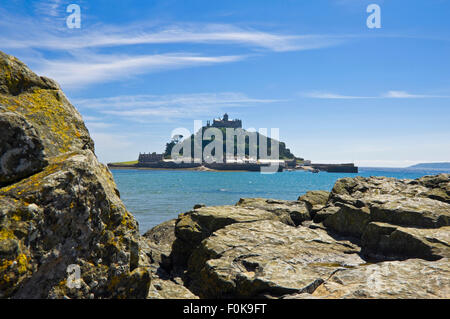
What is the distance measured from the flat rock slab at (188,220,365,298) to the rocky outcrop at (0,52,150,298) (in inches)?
142

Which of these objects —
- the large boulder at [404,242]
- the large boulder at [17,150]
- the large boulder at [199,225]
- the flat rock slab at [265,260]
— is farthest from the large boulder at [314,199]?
the large boulder at [17,150]

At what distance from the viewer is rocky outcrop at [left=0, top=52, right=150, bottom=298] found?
4992mm

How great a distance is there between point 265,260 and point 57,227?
679 cm

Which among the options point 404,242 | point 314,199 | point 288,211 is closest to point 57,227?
point 404,242

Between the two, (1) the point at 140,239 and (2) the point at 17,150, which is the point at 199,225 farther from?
(2) the point at 17,150

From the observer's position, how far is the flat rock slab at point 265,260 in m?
9.11

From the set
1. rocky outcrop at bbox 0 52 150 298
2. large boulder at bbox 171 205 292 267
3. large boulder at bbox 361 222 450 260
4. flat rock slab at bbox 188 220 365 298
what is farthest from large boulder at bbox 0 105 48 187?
large boulder at bbox 361 222 450 260

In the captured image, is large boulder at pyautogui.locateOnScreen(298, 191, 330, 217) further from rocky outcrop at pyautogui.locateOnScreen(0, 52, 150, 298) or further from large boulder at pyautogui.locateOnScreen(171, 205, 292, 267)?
rocky outcrop at pyautogui.locateOnScreen(0, 52, 150, 298)

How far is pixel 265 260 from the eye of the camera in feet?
34.2

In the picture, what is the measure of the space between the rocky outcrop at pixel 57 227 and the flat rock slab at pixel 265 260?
359 centimetres

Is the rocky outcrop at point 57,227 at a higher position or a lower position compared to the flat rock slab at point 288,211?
higher

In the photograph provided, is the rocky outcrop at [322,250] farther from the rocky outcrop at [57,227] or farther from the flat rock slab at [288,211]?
the rocky outcrop at [57,227]

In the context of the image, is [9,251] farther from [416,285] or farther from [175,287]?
[416,285]

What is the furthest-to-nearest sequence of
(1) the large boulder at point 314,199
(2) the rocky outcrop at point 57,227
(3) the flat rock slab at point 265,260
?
(1) the large boulder at point 314,199
(3) the flat rock slab at point 265,260
(2) the rocky outcrop at point 57,227
